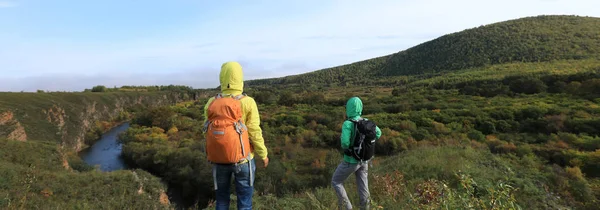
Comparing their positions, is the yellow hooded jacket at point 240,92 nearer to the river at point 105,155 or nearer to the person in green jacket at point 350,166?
the person in green jacket at point 350,166

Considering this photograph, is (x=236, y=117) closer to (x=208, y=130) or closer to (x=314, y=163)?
(x=208, y=130)

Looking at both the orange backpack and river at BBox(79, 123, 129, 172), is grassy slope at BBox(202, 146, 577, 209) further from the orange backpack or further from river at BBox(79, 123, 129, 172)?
river at BBox(79, 123, 129, 172)

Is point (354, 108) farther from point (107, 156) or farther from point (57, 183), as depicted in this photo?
point (107, 156)

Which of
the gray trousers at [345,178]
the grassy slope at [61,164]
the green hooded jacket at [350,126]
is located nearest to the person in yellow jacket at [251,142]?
the green hooded jacket at [350,126]

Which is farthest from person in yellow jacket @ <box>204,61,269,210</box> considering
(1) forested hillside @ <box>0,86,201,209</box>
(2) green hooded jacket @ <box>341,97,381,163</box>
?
(1) forested hillside @ <box>0,86,201,209</box>

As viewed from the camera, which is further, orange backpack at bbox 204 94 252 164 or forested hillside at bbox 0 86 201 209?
forested hillside at bbox 0 86 201 209

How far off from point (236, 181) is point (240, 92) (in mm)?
945

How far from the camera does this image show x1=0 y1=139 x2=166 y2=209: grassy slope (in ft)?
33.4

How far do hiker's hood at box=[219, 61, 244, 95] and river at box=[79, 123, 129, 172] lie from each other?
33.5m

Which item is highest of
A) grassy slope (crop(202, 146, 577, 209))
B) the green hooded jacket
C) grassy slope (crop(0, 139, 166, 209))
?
the green hooded jacket

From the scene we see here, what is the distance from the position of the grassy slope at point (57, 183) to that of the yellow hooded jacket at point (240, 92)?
7031 mm

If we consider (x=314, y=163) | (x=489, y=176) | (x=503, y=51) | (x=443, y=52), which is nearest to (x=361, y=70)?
(x=443, y=52)

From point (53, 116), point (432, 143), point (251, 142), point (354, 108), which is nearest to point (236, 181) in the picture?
point (251, 142)

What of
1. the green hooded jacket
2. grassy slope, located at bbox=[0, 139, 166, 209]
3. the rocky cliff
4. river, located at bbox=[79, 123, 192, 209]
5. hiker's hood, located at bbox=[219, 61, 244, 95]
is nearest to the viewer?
hiker's hood, located at bbox=[219, 61, 244, 95]
